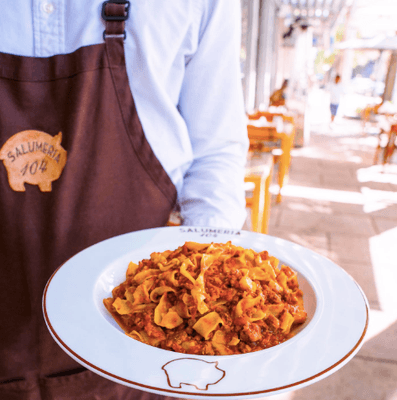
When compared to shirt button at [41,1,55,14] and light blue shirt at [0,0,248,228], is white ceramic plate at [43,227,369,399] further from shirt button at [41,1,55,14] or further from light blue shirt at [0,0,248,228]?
shirt button at [41,1,55,14]

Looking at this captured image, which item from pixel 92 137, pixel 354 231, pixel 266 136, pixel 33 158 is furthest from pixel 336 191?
pixel 33 158

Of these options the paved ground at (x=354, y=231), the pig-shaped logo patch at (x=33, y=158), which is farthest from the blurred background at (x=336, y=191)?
the pig-shaped logo patch at (x=33, y=158)

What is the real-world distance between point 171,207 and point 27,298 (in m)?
0.44

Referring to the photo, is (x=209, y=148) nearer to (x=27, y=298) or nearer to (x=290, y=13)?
(x=27, y=298)

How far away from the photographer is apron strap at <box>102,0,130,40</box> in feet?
2.90

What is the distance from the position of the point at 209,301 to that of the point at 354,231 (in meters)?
3.96

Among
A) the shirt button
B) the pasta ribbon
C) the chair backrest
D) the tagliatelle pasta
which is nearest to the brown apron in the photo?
the shirt button

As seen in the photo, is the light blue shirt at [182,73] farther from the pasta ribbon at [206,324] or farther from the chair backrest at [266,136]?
the chair backrest at [266,136]

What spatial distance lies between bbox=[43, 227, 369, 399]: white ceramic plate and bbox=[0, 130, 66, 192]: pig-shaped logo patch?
0.24 m

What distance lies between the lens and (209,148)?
1099 millimetres

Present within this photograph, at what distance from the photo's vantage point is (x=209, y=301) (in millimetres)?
681

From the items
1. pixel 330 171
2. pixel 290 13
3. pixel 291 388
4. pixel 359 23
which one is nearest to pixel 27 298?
pixel 291 388

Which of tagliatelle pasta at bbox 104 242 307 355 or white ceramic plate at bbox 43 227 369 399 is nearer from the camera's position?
white ceramic plate at bbox 43 227 369 399

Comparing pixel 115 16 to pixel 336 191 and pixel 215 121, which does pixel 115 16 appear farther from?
pixel 336 191
